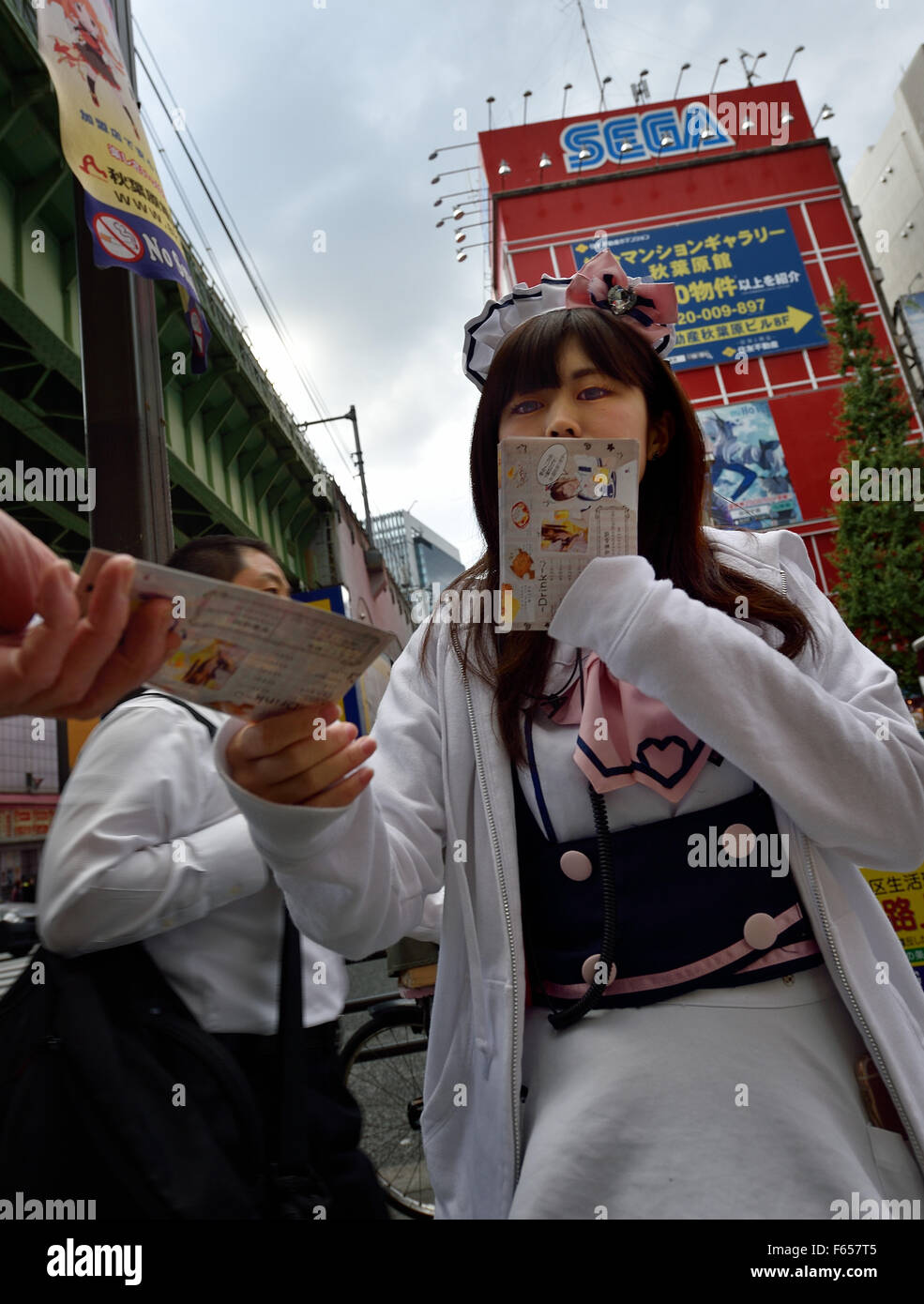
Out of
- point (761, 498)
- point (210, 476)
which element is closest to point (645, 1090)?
point (210, 476)

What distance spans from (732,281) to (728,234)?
52.5 inches

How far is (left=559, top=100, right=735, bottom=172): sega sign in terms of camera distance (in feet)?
71.2

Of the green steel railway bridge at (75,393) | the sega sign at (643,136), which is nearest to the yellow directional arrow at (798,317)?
the sega sign at (643,136)

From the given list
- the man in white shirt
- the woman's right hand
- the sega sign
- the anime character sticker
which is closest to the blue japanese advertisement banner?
the sega sign

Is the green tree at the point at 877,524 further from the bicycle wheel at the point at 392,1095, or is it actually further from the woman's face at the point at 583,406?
the woman's face at the point at 583,406

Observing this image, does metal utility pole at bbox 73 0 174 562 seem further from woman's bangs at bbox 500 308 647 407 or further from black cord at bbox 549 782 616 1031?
black cord at bbox 549 782 616 1031

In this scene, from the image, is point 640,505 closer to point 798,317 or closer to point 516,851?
point 516,851

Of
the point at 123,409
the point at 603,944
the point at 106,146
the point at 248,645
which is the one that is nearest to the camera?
the point at 248,645

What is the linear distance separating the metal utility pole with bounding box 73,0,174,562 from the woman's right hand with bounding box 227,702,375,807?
185cm

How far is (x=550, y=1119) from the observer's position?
104 centimetres

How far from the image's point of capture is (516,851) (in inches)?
47.0

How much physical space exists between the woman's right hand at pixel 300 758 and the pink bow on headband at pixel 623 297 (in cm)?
99

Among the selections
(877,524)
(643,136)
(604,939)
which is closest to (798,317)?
(877,524)

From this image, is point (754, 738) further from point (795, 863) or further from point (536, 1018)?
point (536, 1018)
